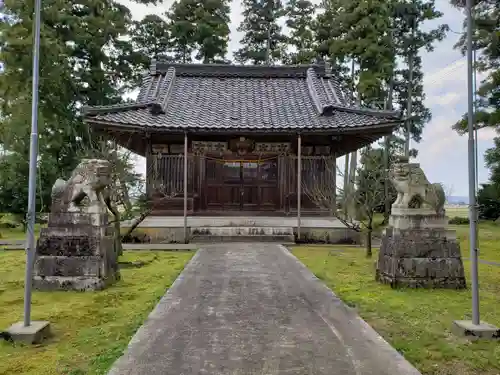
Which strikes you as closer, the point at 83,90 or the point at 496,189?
the point at 496,189

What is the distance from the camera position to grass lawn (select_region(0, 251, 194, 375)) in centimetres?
365

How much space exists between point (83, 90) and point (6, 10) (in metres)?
5.23

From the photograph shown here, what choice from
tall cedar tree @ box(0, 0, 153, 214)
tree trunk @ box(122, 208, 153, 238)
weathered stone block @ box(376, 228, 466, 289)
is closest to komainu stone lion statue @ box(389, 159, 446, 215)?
weathered stone block @ box(376, 228, 466, 289)

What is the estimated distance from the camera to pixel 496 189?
15.9 metres

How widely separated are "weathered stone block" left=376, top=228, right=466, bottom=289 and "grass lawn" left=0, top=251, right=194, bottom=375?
3839 mm

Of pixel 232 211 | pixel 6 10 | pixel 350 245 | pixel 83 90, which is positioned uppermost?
pixel 6 10

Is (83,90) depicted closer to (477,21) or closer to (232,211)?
(232,211)

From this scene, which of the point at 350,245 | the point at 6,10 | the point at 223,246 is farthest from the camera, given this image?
the point at 6,10

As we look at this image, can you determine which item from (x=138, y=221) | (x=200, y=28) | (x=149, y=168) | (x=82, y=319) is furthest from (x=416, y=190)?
(x=200, y=28)

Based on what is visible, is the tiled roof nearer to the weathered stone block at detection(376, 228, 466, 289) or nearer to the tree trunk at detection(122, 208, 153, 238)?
the tree trunk at detection(122, 208, 153, 238)

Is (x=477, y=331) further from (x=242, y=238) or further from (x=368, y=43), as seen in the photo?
(x=368, y=43)

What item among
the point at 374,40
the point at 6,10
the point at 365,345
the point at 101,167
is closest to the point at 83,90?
the point at 6,10

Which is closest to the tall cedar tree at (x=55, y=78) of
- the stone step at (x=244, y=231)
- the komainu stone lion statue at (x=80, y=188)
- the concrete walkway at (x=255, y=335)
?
the stone step at (x=244, y=231)

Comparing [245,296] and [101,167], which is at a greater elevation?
[101,167]
